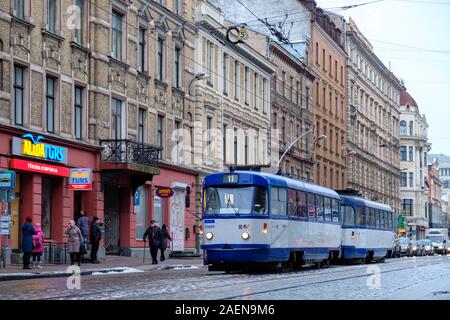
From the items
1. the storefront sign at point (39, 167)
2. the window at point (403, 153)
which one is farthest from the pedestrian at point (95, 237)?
the window at point (403, 153)

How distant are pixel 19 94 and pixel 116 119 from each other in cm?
808

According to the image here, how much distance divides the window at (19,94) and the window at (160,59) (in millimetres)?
12740

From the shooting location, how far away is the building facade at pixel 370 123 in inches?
3585

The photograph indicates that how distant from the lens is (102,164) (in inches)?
1560

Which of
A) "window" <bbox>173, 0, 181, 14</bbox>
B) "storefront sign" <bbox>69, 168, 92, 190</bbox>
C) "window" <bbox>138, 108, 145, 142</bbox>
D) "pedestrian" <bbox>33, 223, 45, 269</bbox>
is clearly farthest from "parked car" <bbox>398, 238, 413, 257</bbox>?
"pedestrian" <bbox>33, 223, 45, 269</bbox>

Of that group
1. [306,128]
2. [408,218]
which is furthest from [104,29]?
[408,218]

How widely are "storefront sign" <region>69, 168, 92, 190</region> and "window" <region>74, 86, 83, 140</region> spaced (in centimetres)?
218

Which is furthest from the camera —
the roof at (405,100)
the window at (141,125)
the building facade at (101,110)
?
the roof at (405,100)

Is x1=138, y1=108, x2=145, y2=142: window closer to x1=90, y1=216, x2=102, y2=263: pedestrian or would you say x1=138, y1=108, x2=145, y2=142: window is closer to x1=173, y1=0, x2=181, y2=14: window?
x1=173, y1=0, x2=181, y2=14: window

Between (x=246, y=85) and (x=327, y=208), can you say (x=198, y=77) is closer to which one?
(x=246, y=85)

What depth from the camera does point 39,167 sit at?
34469 millimetres

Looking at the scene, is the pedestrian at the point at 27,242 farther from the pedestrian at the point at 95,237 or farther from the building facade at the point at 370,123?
the building facade at the point at 370,123

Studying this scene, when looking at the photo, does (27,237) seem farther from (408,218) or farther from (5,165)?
(408,218)

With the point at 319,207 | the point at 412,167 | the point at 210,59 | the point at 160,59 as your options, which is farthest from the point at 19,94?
the point at 412,167
